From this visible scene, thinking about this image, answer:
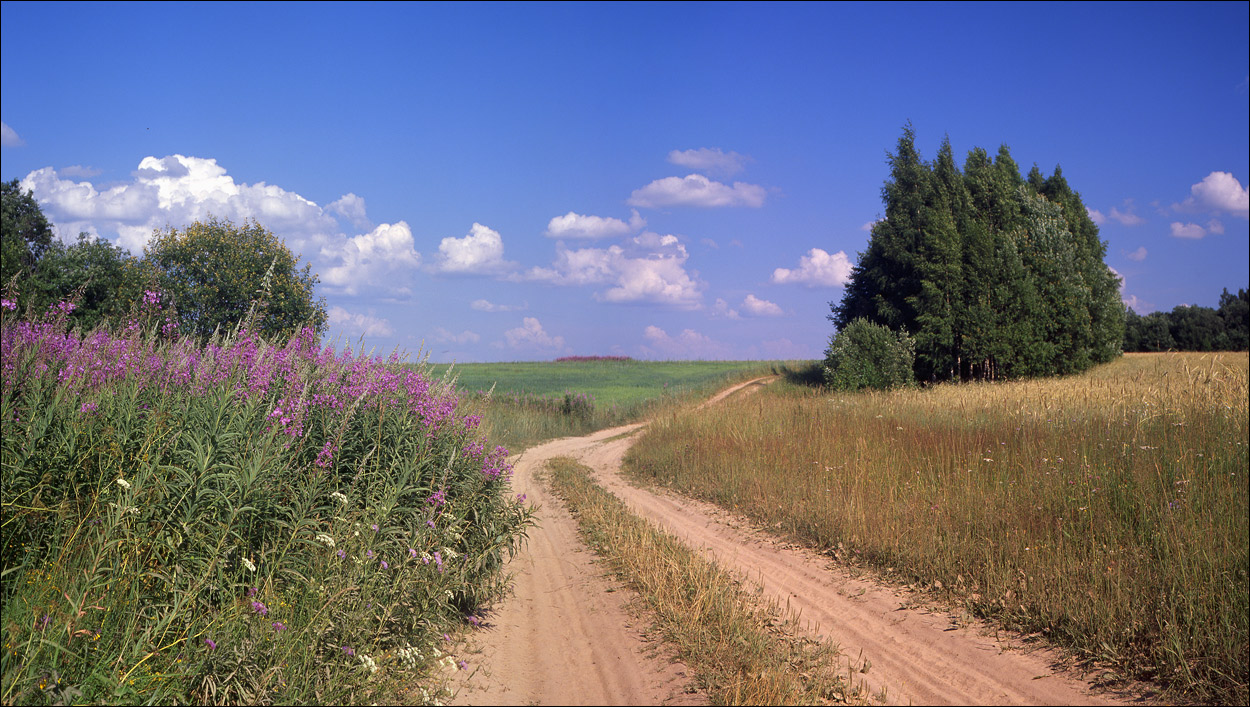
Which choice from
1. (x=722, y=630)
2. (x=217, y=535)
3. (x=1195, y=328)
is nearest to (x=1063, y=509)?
(x=722, y=630)

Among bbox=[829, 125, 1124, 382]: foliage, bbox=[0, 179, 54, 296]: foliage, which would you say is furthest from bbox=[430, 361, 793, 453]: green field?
bbox=[0, 179, 54, 296]: foliage

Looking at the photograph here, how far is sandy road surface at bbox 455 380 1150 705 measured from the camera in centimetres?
471

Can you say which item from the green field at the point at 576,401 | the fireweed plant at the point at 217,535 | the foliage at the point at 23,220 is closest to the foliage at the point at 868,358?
the green field at the point at 576,401

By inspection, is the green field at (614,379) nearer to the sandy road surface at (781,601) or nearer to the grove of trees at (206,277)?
the grove of trees at (206,277)

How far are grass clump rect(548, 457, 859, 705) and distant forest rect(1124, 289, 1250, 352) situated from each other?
57646 mm

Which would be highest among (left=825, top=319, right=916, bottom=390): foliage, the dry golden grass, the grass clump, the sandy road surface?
(left=825, top=319, right=916, bottom=390): foliage

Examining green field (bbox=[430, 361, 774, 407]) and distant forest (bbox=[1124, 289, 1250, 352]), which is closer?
green field (bbox=[430, 361, 774, 407])

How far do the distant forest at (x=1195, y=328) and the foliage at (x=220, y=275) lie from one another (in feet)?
190

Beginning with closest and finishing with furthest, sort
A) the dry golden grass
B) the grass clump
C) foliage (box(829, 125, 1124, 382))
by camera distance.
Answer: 1. the grass clump
2. the dry golden grass
3. foliage (box(829, 125, 1124, 382))

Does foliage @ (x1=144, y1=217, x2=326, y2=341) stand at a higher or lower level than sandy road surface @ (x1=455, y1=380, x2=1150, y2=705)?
higher

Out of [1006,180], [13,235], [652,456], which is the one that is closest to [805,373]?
[1006,180]

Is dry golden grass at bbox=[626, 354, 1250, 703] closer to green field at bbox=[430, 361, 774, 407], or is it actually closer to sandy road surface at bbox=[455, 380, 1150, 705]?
sandy road surface at bbox=[455, 380, 1150, 705]

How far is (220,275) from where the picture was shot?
838 inches

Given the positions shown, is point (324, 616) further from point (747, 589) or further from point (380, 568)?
Answer: point (747, 589)
